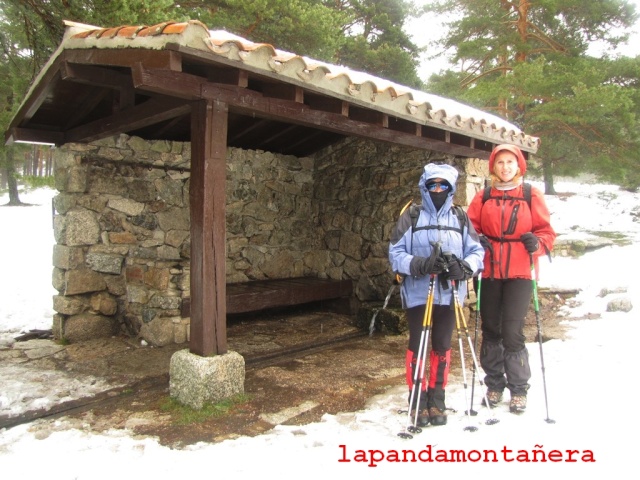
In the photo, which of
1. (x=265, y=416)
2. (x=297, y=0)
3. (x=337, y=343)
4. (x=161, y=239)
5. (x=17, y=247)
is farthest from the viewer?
(x=17, y=247)

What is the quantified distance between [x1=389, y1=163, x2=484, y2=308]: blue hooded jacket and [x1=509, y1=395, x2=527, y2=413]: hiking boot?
2.62 feet

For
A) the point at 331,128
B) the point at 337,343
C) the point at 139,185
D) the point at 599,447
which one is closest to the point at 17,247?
the point at 139,185

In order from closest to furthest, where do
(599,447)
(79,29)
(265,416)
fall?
(599,447) < (265,416) < (79,29)

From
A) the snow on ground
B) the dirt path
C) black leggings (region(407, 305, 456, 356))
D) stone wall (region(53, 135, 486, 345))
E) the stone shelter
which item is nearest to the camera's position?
the snow on ground

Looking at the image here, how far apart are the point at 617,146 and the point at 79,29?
10194 millimetres

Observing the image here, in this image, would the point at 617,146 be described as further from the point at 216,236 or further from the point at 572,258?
the point at 216,236

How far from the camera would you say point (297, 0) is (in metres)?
8.43

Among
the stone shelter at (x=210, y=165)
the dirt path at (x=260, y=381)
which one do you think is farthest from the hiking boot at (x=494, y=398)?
the stone shelter at (x=210, y=165)

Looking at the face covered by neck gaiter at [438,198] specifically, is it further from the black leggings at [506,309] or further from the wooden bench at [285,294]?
the wooden bench at [285,294]

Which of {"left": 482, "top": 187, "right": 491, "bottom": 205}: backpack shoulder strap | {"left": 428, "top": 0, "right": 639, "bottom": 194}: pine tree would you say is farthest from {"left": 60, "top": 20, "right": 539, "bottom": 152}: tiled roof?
{"left": 428, "top": 0, "right": 639, "bottom": 194}: pine tree

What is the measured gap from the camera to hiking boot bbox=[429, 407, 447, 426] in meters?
2.94

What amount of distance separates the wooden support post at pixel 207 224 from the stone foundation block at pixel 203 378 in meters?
0.09

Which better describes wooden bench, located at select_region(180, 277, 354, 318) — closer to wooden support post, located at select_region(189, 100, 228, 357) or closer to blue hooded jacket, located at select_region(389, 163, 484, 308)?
wooden support post, located at select_region(189, 100, 228, 357)

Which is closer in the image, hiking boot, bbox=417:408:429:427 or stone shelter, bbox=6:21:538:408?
hiking boot, bbox=417:408:429:427
